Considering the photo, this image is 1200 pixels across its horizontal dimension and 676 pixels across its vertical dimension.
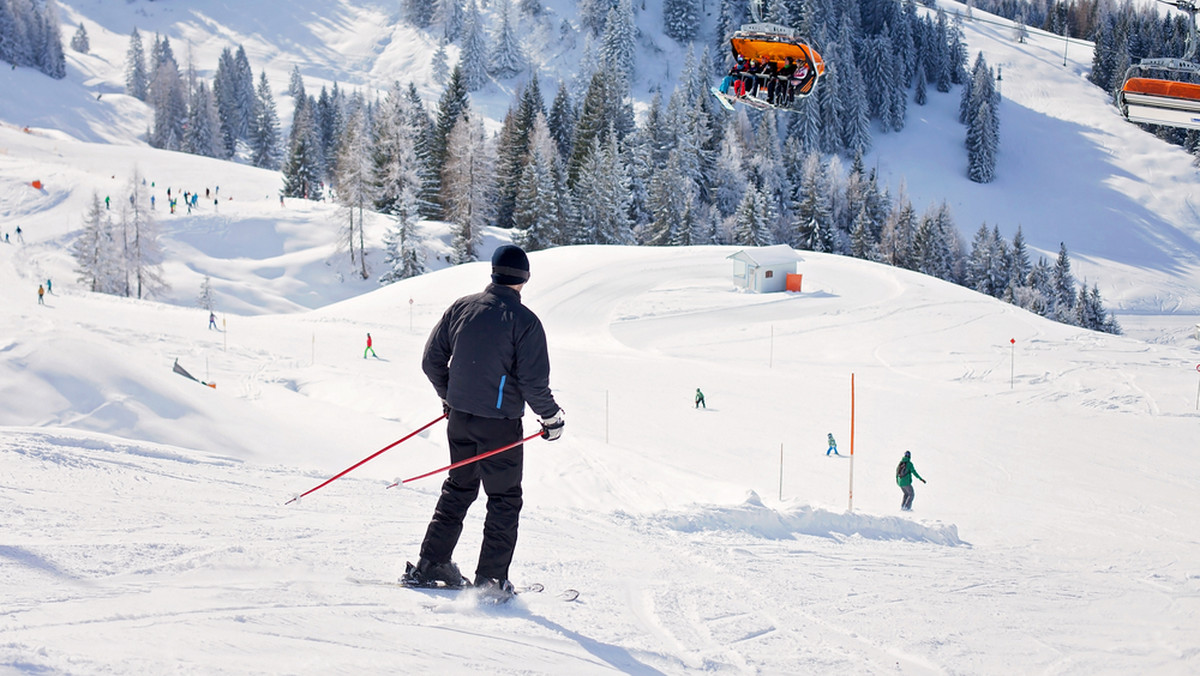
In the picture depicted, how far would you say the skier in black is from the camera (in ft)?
15.2

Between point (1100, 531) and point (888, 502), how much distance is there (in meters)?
3.42

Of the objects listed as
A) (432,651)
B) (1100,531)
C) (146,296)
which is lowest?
(146,296)

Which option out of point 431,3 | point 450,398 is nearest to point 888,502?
point 450,398

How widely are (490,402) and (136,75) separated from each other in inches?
5178

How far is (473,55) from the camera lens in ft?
382

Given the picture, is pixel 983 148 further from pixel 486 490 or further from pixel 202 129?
pixel 486 490

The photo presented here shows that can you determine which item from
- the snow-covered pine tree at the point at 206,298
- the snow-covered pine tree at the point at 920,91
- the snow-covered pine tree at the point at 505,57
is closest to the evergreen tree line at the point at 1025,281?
the snow-covered pine tree at the point at 920,91

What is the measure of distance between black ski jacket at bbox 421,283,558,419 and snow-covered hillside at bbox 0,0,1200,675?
1112 mm

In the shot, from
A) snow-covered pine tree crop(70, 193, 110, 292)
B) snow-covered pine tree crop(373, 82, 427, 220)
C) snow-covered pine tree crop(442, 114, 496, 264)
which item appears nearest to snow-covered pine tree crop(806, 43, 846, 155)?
snow-covered pine tree crop(442, 114, 496, 264)

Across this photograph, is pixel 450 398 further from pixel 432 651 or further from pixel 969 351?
pixel 969 351

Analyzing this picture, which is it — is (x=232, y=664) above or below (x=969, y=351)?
above

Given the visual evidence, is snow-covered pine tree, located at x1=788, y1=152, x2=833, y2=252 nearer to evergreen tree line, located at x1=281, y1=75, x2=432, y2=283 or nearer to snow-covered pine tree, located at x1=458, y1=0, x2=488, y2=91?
evergreen tree line, located at x1=281, y1=75, x2=432, y2=283

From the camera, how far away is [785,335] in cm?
3628

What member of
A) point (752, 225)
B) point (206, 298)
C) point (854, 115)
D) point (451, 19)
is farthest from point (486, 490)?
point (451, 19)
